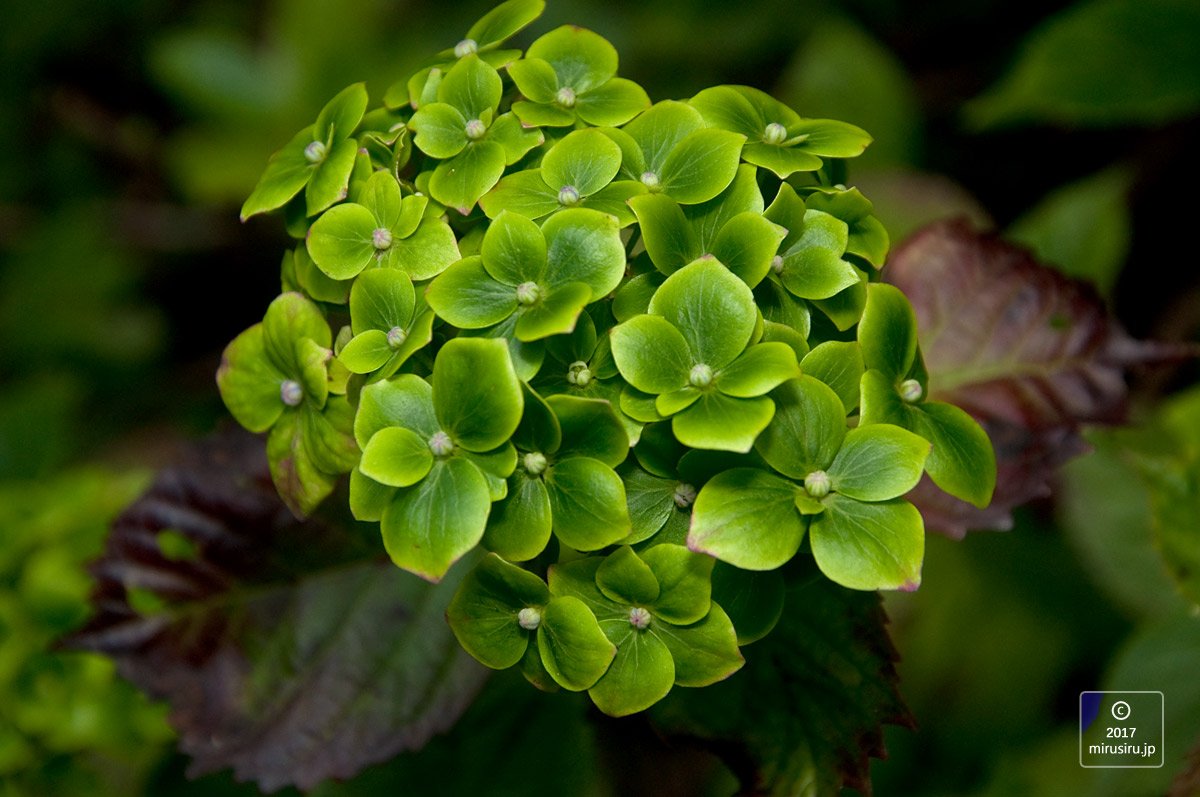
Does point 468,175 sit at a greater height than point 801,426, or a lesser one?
greater

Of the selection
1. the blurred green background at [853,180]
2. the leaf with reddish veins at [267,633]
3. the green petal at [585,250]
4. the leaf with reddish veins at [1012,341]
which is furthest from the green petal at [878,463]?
the blurred green background at [853,180]

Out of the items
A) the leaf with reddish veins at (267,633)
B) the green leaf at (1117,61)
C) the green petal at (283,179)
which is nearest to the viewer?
the green petal at (283,179)

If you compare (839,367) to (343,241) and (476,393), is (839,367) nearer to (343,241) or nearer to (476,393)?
(476,393)

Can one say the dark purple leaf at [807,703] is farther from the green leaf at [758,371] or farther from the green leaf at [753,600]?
the green leaf at [758,371]

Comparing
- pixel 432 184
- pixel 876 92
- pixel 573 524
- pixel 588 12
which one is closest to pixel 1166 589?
pixel 876 92

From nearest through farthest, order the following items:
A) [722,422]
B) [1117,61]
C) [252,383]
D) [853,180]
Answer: [722,422] → [252,383] → [1117,61] → [853,180]

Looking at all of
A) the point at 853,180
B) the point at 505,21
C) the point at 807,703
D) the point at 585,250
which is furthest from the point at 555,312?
the point at 853,180
